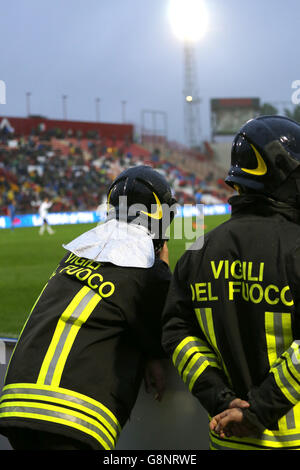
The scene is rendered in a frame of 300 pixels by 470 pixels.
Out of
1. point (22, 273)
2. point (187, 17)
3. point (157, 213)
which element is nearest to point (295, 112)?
point (187, 17)

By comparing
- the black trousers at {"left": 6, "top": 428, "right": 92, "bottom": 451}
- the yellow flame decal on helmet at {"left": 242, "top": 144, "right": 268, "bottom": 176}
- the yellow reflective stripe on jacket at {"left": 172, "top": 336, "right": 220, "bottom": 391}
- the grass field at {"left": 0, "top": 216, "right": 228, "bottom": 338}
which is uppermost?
the yellow flame decal on helmet at {"left": 242, "top": 144, "right": 268, "bottom": 176}

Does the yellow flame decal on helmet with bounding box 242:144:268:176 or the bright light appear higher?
the bright light

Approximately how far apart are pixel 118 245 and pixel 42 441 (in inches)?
30.6

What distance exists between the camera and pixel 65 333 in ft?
6.50

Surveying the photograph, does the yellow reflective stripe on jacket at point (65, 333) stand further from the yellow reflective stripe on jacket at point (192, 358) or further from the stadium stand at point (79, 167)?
the stadium stand at point (79, 167)

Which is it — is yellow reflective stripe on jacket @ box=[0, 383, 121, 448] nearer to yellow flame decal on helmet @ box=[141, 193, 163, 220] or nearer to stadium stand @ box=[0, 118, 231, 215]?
yellow flame decal on helmet @ box=[141, 193, 163, 220]

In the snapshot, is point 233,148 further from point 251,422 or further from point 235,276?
point 251,422

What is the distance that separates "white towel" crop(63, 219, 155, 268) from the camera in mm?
2105

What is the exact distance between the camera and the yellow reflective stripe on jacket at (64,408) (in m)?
1.85

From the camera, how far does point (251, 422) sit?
5.29 ft

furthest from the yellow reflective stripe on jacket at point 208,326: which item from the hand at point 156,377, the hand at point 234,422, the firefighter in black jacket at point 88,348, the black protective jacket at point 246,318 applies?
the hand at point 156,377

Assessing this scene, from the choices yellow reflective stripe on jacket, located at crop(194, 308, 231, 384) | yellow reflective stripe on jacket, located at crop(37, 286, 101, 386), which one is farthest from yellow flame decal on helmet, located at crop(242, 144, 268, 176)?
yellow reflective stripe on jacket, located at crop(37, 286, 101, 386)

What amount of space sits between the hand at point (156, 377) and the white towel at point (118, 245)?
41 cm

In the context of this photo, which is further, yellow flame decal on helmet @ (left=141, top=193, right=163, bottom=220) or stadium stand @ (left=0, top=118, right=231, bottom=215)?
stadium stand @ (left=0, top=118, right=231, bottom=215)
